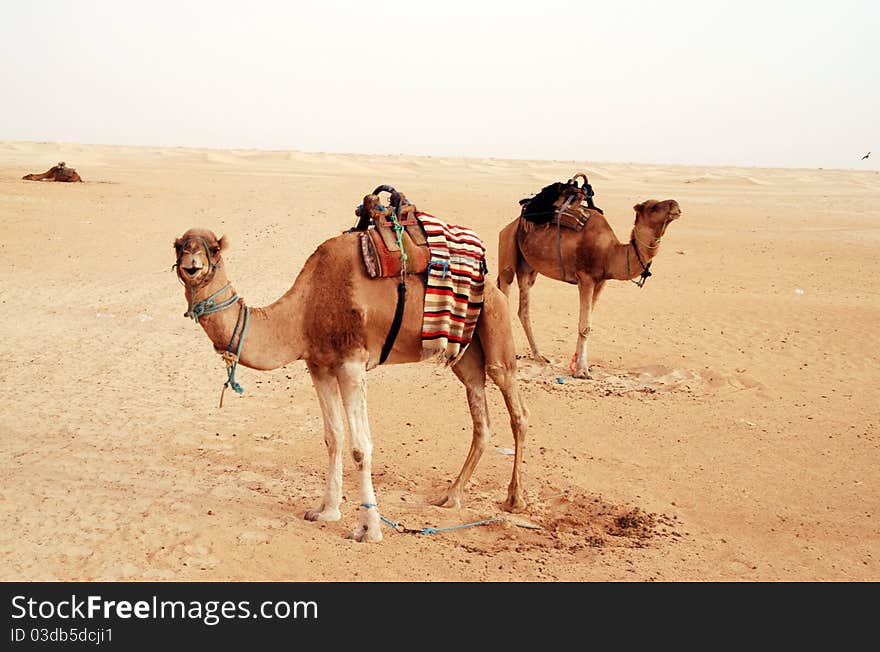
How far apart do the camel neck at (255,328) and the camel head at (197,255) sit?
0.28 ft

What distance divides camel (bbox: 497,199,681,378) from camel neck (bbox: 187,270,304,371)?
561cm

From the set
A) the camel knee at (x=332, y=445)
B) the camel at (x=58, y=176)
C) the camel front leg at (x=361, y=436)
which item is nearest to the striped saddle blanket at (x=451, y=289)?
the camel front leg at (x=361, y=436)

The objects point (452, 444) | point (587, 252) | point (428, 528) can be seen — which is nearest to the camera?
point (428, 528)

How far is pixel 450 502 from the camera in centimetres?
646

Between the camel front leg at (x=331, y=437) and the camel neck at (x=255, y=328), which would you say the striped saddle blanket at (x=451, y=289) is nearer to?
the camel front leg at (x=331, y=437)

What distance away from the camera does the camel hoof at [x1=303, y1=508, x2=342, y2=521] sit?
6.00 meters

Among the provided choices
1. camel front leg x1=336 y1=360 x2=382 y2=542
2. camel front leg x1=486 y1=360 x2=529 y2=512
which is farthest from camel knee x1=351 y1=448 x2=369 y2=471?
camel front leg x1=486 y1=360 x2=529 y2=512

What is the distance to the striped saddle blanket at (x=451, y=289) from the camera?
5676 millimetres

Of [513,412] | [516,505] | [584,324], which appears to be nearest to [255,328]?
[513,412]

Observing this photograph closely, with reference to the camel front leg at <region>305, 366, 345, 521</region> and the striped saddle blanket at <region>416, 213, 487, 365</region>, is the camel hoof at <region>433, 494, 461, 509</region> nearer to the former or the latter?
the camel front leg at <region>305, 366, 345, 521</region>

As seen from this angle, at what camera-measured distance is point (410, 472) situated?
730 centimetres

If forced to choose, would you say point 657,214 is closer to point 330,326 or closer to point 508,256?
point 508,256

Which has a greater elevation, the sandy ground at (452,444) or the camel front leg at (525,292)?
the camel front leg at (525,292)

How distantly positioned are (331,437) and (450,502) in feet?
4.08
